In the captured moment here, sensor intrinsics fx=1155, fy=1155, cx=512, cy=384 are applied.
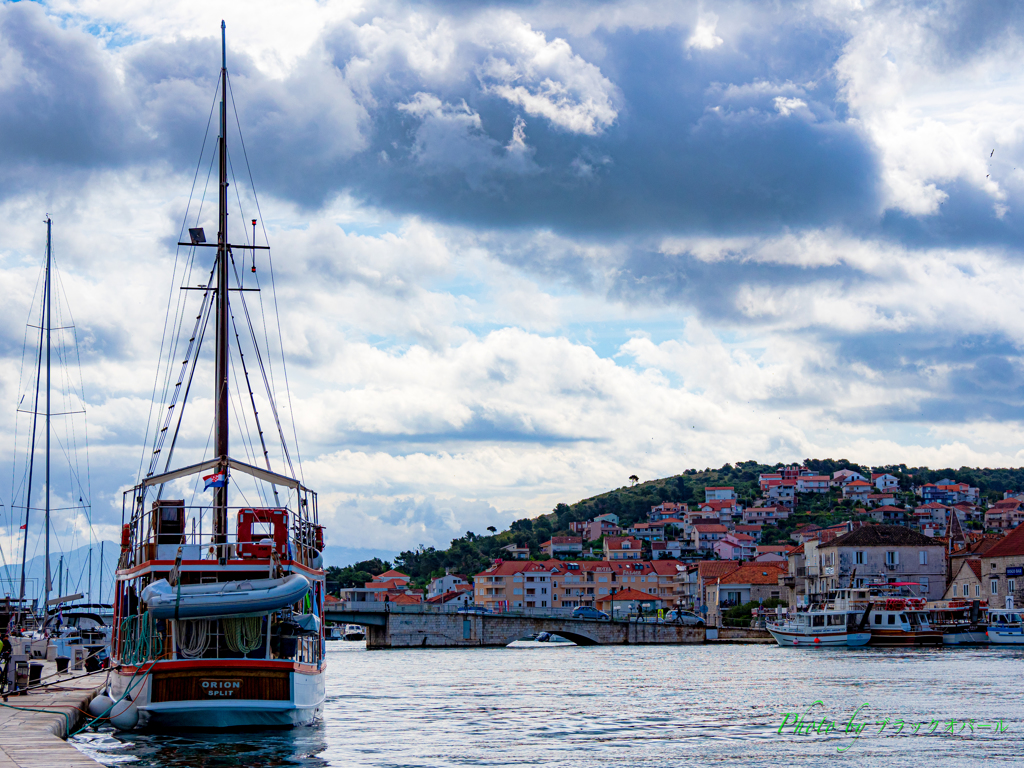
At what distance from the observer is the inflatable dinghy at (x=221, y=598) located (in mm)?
27797

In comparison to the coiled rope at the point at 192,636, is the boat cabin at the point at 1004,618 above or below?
below

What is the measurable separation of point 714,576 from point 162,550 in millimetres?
129589

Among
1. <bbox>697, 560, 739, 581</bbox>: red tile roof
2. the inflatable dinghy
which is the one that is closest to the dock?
the inflatable dinghy

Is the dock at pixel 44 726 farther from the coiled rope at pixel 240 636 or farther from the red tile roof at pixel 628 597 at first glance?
the red tile roof at pixel 628 597

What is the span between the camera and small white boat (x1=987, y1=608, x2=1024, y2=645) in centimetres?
9362

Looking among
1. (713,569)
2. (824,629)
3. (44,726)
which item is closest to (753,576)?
(713,569)

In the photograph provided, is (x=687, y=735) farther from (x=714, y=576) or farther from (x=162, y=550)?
(x=714, y=576)

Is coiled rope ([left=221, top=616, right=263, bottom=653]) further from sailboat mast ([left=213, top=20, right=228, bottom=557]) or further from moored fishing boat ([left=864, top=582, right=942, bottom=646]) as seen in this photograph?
moored fishing boat ([left=864, top=582, right=942, bottom=646])

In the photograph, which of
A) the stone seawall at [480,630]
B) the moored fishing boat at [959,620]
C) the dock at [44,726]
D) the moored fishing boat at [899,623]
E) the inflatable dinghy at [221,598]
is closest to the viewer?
the dock at [44,726]

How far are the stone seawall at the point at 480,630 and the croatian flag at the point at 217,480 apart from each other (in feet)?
300

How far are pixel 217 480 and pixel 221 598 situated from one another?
6948 mm

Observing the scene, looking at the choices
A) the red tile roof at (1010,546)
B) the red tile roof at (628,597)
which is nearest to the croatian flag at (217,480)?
the red tile roof at (1010,546)

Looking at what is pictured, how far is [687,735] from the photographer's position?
3244cm

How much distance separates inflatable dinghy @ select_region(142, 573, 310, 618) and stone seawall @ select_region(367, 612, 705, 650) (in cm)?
9652
